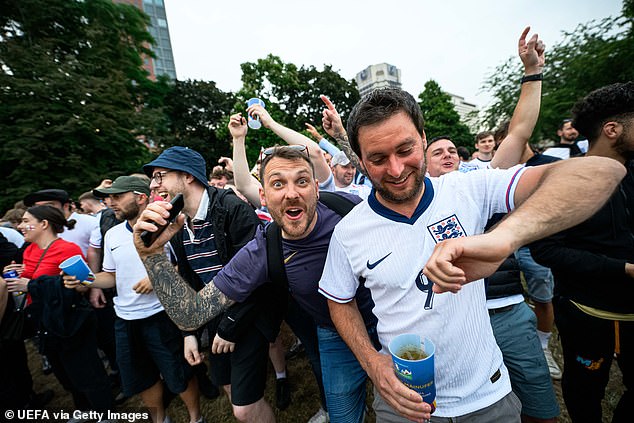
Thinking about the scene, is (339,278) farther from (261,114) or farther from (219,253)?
(261,114)

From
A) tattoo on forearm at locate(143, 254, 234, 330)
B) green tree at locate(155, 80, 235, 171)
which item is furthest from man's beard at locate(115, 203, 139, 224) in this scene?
green tree at locate(155, 80, 235, 171)

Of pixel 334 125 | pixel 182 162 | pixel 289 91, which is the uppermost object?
pixel 289 91

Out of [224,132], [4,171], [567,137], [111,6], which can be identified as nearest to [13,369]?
[567,137]

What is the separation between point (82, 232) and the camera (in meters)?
4.55

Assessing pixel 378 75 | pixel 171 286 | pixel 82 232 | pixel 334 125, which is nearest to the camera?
pixel 171 286

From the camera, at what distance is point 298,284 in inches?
80.3

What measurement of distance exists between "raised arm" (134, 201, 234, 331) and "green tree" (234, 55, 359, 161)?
19891 mm

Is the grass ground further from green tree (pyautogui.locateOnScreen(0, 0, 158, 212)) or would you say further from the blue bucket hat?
green tree (pyautogui.locateOnScreen(0, 0, 158, 212))

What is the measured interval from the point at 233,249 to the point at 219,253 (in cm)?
13

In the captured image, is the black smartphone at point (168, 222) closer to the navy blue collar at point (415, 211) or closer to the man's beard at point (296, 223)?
the man's beard at point (296, 223)

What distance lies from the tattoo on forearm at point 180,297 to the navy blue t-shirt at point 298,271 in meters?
0.11

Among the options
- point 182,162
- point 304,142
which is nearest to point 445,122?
point 304,142

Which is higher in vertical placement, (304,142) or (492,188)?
(304,142)

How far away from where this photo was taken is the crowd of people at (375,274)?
53.6 inches
